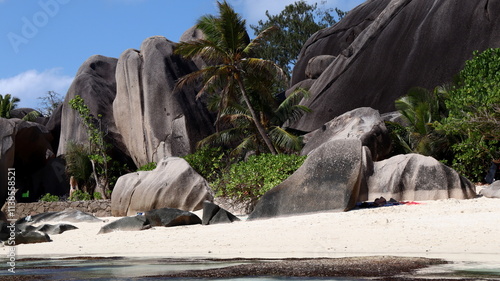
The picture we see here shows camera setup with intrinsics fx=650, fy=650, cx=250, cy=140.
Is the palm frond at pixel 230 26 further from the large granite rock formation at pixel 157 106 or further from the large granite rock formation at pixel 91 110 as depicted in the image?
the large granite rock formation at pixel 91 110

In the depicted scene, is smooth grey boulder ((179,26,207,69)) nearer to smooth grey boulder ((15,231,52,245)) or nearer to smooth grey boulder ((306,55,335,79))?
smooth grey boulder ((306,55,335,79))

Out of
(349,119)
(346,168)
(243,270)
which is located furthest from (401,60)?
(243,270)

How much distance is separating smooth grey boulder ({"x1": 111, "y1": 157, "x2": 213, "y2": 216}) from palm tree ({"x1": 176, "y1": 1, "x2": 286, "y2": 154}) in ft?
13.4

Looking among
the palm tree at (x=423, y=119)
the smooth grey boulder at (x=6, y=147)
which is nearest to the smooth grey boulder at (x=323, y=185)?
the palm tree at (x=423, y=119)

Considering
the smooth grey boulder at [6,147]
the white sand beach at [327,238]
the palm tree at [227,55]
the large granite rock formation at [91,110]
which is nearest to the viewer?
the white sand beach at [327,238]

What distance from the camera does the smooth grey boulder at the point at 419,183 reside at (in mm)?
13062

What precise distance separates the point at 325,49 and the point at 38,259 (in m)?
26.5

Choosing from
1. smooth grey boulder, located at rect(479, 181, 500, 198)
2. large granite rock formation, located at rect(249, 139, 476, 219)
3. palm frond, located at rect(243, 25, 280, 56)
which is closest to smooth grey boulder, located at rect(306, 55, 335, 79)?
palm frond, located at rect(243, 25, 280, 56)

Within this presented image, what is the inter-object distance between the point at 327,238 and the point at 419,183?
17.0 ft

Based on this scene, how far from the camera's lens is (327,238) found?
28.4ft

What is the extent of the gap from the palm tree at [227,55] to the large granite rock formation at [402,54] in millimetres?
4888

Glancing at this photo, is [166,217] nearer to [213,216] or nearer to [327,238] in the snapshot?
[213,216]

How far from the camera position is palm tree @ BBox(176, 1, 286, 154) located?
20781mm

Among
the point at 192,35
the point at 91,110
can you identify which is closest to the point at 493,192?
the point at 91,110
